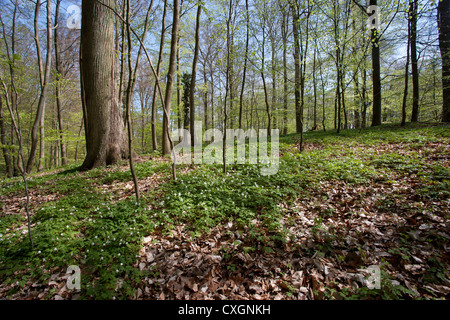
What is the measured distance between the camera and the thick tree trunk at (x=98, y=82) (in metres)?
6.03

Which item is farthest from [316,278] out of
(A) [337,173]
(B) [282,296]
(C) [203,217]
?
(A) [337,173]

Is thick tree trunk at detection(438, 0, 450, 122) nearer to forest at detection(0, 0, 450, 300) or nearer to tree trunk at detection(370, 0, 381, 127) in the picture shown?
tree trunk at detection(370, 0, 381, 127)

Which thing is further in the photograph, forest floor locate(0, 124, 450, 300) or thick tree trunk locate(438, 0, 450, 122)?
thick tree trunk locate(438, 0, 450, 122)

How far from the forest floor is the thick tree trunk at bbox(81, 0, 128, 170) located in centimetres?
167

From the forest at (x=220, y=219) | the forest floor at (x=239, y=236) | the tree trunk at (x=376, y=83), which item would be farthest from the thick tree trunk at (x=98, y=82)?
the tree trunk at (x=376, y=83)

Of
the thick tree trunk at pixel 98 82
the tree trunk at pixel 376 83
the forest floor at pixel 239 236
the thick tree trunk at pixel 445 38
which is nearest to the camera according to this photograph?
the forest floor at pixel 239 236

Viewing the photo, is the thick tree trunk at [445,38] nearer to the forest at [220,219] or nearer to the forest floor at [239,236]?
the forest at [220,219]

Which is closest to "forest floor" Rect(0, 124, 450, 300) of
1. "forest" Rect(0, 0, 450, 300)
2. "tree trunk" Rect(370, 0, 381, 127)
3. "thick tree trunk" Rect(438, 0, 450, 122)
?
"forest" Rect(0, 0, 450, 300)

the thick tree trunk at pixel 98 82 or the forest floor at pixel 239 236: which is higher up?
the thick tree trunk at pixel 98 82

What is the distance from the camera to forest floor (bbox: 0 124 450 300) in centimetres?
215

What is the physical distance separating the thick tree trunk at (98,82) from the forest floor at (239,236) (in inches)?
65.6

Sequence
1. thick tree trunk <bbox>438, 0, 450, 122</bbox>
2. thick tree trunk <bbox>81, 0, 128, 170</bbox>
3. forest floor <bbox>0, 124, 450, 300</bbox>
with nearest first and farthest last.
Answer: forest floor <bbox>0, 124, 450, 300</bbox> → thick tree trunk <bbox>81, 0, 128, 170</bbox> → thick tree trunk <bbox>438, 0, 450, 122</bbox>

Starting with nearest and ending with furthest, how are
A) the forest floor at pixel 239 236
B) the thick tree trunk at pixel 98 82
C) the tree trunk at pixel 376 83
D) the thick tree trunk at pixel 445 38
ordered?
the forest floor at pixel 239 236, the thick tree trunk at pixel 98 82, the thick tree trunk at pixel 445 38, the tree trunk at pixel 376 83
